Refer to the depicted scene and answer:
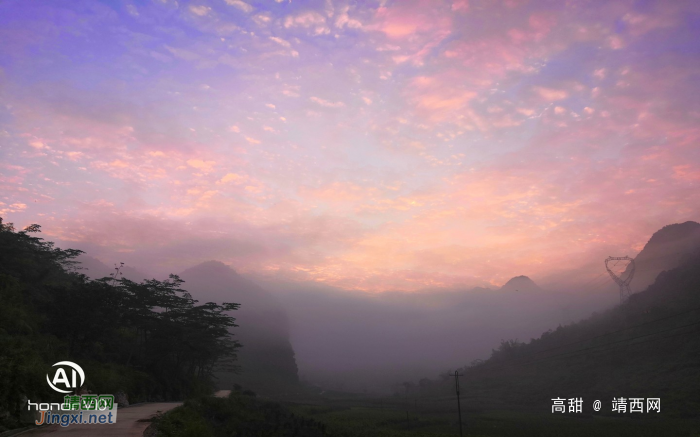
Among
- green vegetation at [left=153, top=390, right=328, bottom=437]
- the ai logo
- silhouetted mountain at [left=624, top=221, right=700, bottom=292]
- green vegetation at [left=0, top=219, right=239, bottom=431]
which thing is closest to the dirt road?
green vegetation at [left=153, top=390, right=328, bottom=437]

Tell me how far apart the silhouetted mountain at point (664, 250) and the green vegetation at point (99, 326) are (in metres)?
189

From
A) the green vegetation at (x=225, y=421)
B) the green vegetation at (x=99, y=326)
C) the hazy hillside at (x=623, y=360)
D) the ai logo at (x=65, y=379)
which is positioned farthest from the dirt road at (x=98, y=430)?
the hazy hillside at (x=623, y=360)

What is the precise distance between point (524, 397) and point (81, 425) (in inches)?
4248

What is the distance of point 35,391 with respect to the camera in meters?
19.2

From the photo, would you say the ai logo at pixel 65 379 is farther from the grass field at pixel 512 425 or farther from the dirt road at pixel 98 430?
the grass field at pixel 512 425

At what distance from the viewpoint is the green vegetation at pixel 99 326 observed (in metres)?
30.4

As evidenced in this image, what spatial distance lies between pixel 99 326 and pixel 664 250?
237 m

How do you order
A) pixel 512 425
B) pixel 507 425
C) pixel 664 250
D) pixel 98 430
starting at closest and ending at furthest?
pixel 98 430 < pixel 512 425 < pixel 507 425 < pixel 664 250

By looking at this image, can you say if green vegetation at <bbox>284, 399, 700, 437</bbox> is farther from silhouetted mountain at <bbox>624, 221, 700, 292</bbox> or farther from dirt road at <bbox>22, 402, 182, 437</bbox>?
silhouetted mountain at <bbox>624, 221, 700, 292</bbox>

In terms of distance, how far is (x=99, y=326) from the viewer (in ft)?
126

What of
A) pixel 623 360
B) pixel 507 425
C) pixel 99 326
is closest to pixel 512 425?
pixel 507 425

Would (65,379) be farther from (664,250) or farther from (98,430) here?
(664,250)

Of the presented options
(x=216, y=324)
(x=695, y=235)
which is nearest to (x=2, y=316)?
(x=216, y=324)

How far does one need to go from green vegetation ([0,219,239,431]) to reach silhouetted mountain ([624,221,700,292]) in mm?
188845
